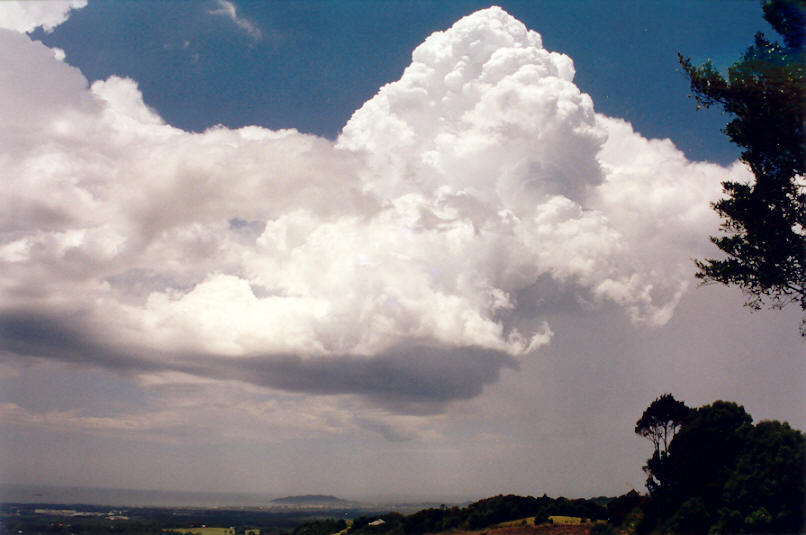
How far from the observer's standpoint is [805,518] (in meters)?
18.2

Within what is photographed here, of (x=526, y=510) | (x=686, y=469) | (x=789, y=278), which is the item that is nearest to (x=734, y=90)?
(x=789, y=278)

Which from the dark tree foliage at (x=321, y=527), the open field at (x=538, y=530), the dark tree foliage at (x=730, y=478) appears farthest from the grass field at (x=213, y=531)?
the dark tree foliage at (x=730, y=478)

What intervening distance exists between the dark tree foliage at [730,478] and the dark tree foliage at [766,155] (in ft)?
27.7

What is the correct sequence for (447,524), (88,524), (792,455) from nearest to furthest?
(792,455)
(88,524)
(447,524)

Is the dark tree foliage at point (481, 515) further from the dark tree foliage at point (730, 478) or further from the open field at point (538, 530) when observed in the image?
the dark tree foliage at point (730, 478)

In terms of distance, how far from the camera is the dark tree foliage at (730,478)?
2050 centimetres

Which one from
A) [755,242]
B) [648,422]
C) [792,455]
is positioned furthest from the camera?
[648,422]

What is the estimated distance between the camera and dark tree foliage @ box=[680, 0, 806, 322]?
54.4 ft

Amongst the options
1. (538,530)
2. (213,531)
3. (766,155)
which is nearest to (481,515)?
(538,530)

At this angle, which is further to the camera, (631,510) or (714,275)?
(631,510)

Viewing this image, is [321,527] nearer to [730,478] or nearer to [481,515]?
[481,515]

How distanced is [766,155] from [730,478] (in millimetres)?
14138

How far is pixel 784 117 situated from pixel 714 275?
523cm

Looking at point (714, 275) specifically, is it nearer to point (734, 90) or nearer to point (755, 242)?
point (755, 242)
